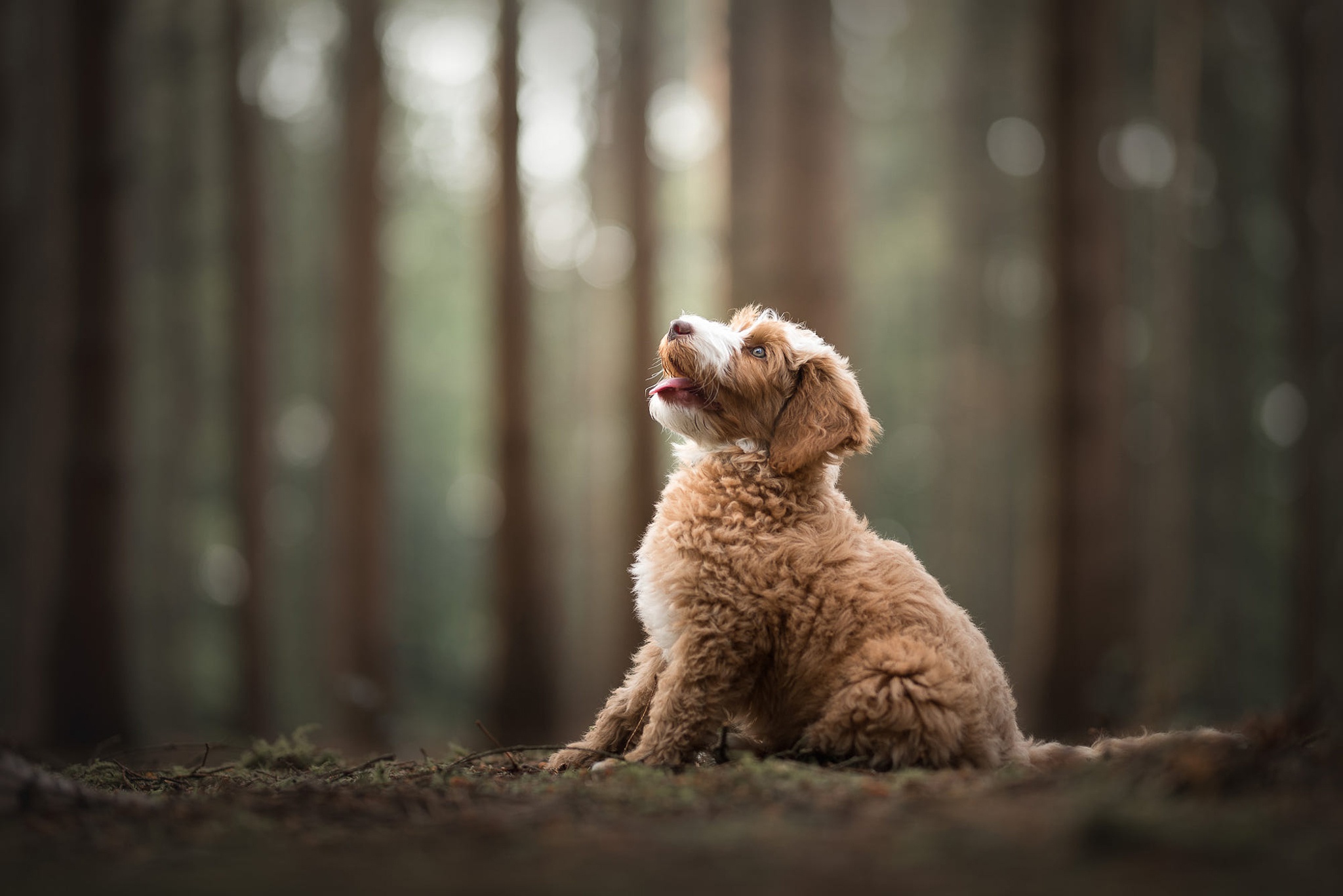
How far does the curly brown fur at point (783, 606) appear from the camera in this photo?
4145 mm

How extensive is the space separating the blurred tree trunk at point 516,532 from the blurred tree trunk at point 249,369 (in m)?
5.78

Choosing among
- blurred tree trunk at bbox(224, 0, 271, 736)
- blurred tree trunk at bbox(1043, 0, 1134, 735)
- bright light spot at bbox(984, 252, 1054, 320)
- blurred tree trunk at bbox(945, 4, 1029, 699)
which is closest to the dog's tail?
blurred tree trunk at bbox(1043, 0, 1134, 735)

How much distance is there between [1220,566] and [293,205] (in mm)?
27312

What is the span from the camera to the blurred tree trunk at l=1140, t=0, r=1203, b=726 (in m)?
18.5

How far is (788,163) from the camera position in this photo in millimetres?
9523

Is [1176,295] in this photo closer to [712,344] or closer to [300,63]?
[712,344]

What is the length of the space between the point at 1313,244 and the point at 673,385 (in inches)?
713

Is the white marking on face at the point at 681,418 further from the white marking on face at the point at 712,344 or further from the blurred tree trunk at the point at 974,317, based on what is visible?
the blurred tree trunk at the point at 974,317

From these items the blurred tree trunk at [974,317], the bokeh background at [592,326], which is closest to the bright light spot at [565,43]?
the bokeh background at [592,326]

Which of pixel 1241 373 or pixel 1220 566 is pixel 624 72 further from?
pixel 1220 566

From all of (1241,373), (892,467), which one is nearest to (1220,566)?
(1241,373)

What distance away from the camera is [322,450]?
2817 cm

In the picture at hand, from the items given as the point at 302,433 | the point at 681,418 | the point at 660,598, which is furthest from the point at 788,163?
the point at 302,433

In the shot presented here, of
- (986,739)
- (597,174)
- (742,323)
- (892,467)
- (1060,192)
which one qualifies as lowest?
(892,467)
